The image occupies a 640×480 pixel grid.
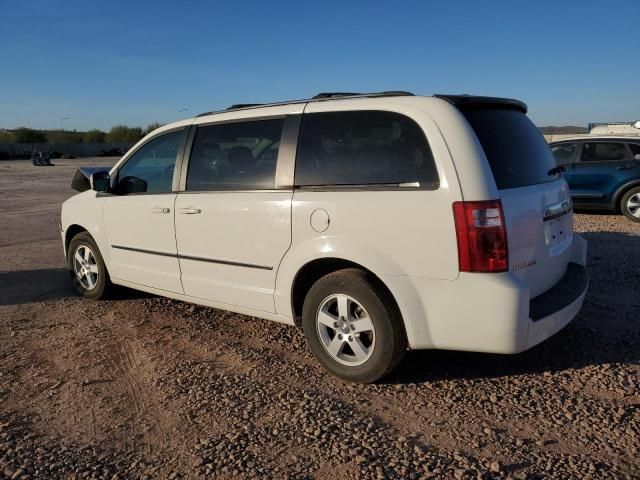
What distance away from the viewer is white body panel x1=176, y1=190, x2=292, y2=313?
379 centimetres

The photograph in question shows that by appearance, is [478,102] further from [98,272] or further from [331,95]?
[98,272]

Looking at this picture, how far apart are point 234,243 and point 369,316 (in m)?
1.27

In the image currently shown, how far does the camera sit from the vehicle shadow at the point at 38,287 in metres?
5.60

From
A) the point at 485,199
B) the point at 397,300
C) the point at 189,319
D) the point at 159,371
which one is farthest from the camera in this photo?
the point at 189,319

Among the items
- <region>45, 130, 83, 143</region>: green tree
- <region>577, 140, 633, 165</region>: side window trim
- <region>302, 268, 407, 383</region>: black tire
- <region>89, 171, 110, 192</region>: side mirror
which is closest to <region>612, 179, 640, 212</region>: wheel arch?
<region>577, 140, 633, 165</region>: side window trim

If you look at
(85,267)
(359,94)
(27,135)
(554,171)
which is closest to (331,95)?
(359,94)

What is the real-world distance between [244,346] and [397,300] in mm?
1540

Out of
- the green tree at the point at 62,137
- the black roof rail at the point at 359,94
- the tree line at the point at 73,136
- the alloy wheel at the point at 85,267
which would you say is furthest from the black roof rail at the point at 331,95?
the green tree at the point at 62,137

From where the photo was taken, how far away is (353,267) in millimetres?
3518

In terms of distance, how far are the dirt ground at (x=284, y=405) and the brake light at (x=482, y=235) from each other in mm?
906

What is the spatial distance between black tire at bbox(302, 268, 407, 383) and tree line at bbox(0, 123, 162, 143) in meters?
79.6

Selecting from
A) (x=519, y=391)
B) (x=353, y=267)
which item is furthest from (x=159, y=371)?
(x=519, y=391)

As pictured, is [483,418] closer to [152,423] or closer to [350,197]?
[350,197]

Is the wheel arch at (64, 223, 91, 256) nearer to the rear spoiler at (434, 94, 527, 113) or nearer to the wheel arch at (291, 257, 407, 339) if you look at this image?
the wheel arch at (291, 257, 407, 339)
